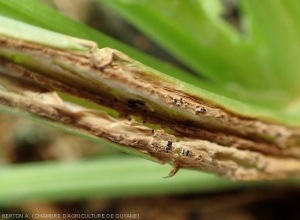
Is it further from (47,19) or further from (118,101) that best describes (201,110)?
(47,19)

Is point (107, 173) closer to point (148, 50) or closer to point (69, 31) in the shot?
point (148, 50)

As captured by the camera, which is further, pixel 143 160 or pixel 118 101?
pixel 143 160

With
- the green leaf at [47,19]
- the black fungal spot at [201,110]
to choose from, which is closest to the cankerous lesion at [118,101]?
the black fungal spot at [201,110]

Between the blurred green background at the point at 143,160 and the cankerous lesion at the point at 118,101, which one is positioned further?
the blurred green background at the point at 143,160

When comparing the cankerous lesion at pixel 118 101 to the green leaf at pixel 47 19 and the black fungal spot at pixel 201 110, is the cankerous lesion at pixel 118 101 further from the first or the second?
the green leaf at pixel 47 19

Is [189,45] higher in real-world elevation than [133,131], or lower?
higher

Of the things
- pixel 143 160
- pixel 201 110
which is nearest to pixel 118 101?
pixel 201 110

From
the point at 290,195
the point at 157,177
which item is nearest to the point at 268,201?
the point at 290,195

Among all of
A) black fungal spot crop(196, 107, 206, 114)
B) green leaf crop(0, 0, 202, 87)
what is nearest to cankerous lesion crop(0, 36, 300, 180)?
black fungal spot crop(196, 107, 206, 114)
